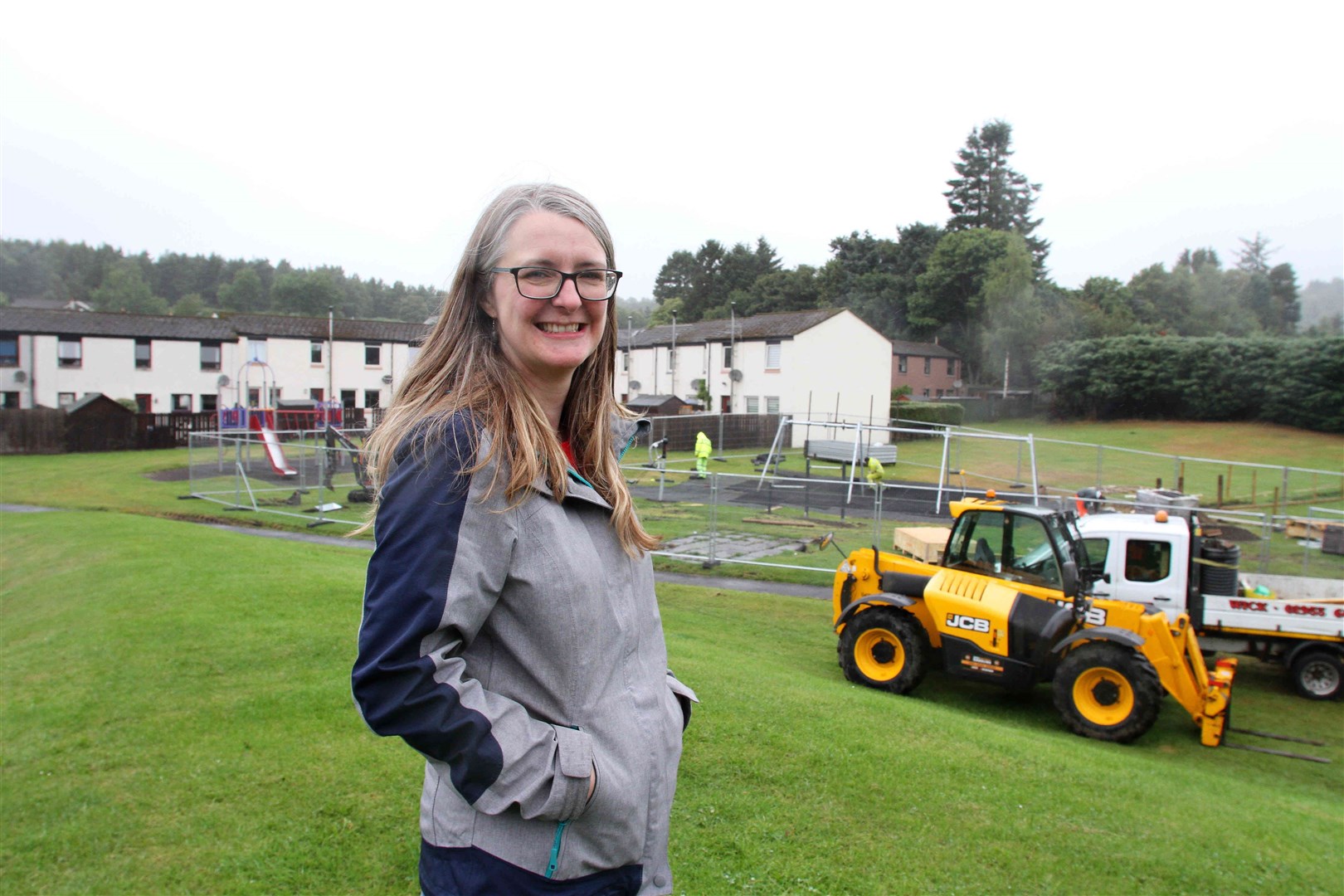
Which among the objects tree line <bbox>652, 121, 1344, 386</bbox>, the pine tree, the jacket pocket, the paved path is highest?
the pine tree

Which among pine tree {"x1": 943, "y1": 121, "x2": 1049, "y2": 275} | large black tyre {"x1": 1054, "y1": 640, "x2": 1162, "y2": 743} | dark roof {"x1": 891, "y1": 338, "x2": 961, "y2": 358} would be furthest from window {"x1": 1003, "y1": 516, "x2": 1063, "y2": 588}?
pine tree {"x1": 943, "y1": 121, "x2": 1049, "y2": 275}

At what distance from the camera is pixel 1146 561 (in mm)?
10836

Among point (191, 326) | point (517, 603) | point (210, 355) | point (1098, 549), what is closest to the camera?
point (517, 603)

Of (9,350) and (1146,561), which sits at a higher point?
(9,350)

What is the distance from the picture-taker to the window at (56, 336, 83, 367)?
4503 centimetres

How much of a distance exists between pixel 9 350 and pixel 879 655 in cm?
5075

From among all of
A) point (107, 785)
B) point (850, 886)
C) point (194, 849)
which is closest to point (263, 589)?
point (107, 785)

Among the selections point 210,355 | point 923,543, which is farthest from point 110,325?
point 923,543

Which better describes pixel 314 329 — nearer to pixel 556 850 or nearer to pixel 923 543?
pixel 923 543

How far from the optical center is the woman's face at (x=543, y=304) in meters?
1.85

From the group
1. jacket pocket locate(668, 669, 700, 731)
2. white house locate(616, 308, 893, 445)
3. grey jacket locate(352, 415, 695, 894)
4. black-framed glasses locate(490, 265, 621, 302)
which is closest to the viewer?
grey jacket locate(352, 415, 695, 894)

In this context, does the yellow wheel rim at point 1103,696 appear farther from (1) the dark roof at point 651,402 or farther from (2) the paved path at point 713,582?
(1) the dark roof at point 651,402

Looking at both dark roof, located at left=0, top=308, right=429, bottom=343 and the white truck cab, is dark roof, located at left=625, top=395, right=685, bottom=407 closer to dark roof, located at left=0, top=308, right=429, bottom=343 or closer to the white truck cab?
dark roof, located at left=0, top=308, right=429, bottom=343

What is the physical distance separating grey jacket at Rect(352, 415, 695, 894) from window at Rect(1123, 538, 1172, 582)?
34.4 feet
